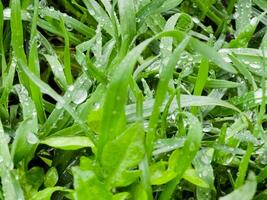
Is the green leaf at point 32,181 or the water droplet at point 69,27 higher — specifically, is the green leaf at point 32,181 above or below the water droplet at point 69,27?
below

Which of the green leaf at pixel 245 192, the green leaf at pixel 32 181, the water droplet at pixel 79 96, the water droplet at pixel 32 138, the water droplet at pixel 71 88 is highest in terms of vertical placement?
the water droplet at pixel 71 88

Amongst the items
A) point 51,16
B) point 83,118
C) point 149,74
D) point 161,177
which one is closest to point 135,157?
point 161,177

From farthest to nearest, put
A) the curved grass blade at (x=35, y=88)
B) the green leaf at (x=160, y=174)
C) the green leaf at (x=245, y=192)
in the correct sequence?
the curved grass blade at (x=35, y=88)
the green leaf at (x=160, y=174)
the green leaf at (x=245, y=192)

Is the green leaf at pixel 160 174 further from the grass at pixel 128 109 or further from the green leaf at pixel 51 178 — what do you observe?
the green leaf at pixel 51 178

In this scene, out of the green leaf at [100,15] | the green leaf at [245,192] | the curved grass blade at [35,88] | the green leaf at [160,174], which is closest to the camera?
the green leaf at [245,192]

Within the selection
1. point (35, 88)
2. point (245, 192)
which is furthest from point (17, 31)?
point (245, 192)

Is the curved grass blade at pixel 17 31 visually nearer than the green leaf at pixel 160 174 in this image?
No

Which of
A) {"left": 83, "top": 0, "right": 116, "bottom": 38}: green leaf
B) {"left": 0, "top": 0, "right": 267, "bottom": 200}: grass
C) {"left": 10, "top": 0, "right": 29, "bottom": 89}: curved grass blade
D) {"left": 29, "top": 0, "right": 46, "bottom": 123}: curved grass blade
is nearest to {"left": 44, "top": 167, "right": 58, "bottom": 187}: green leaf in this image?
{"left": 0, "top": 0, "right": 267, "bottom": 200}: grass

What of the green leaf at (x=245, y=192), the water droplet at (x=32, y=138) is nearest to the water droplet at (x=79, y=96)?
the water droplet at (x=32, y=138)

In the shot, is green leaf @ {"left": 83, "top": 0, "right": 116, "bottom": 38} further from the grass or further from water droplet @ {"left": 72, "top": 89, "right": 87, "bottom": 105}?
water droplet @ {"left": 72, "top": 89, "right": 87, "bottom": 105}
